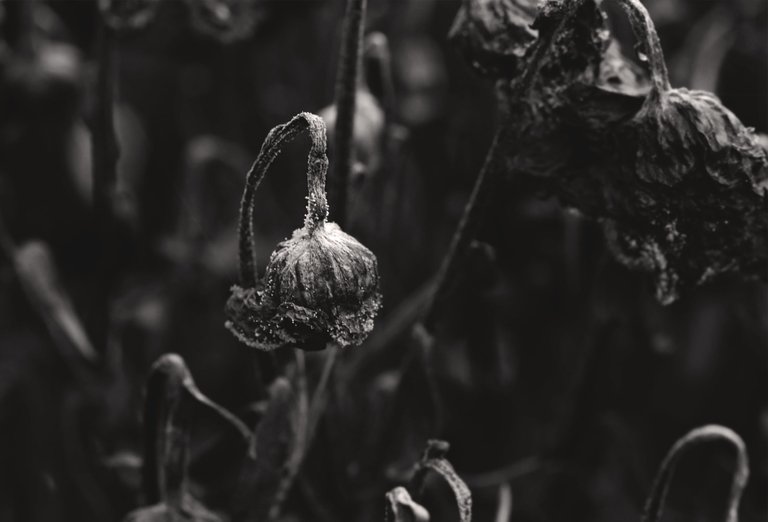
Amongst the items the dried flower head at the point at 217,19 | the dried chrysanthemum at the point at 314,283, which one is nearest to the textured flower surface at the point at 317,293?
the dried chrysanthemum at the point at 314,283

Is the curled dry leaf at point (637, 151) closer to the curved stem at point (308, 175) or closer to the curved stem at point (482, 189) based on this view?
the curved stem at point (482, 189)

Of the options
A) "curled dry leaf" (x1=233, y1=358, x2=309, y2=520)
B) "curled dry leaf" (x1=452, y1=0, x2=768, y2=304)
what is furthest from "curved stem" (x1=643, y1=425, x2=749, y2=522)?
"curled dry leaf" (x1=233, y1=358, x2=309, y2=520)

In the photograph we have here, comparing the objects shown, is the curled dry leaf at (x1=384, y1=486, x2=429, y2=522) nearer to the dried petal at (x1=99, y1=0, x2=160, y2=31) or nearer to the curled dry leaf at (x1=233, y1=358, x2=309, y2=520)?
the curled dry leaf at (x1=233, y1=358, x2=309, y2=520)

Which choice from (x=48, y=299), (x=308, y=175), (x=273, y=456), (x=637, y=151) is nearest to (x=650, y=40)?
(x=637, y=151)

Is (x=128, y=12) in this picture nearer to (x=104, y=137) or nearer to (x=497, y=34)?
(x=104, y=137)

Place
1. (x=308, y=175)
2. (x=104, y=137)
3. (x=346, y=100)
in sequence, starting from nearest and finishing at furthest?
(x=308, y=175)
(x=346, y=100)
(x=104, y=137)

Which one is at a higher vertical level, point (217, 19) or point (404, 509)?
point (217, 19)
